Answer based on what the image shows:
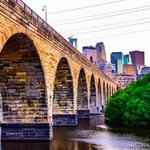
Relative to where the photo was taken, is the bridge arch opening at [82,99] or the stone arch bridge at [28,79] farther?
the bridge arch opening at [82,99]

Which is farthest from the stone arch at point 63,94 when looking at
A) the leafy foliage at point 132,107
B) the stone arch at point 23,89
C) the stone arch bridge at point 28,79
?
the stone arch at point 23,89

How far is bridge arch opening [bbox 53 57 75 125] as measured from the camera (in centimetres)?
4538

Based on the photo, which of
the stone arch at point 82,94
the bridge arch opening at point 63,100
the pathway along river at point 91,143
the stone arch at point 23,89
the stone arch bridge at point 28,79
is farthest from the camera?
the stone arch at point 82,94

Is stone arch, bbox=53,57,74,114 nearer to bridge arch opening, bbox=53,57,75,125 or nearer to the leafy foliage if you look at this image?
bridge arch opening, bbox=53,57,75,125

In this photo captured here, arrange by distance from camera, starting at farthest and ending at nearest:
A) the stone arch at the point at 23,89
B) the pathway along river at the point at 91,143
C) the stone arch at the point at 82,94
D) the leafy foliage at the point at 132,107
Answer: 1. the stone arch at the point at 82,94
2. the leafy foliage at the point at 132,107
3. the stone arch at the point at 23,89
4. the pathway along river at the point at 91,143

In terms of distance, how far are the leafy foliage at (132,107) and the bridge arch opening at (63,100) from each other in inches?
223

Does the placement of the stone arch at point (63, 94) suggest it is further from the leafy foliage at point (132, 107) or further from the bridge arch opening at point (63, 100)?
the leafy foliage at point (132, 107)

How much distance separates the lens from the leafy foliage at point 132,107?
41812mm

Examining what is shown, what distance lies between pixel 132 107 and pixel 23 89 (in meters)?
16.0

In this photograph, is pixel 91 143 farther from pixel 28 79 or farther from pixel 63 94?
pixel 63 94

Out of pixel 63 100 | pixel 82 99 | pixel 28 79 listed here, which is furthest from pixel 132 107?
pixel 82 99

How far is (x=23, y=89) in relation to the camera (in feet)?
102

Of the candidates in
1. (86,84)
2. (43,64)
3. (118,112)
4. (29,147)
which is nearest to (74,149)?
(29,147)

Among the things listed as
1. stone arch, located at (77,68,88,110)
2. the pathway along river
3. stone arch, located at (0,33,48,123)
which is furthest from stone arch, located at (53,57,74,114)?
stone arch, located at (77,68,88,110)
